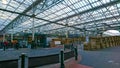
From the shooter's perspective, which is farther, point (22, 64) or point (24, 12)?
point (24, 12)

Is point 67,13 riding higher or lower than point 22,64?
higher

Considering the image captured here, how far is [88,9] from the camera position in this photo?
78.9 ft

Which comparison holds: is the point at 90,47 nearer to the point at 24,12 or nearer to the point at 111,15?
the point at 111,15

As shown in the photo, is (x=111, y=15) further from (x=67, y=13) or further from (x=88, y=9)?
(x=67, y=13)

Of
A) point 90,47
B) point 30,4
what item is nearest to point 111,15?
point 90,47

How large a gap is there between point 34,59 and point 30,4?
18327 millimetres

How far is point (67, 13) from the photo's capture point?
91.3ft

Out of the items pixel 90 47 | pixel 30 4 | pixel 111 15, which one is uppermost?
pixel 30 4

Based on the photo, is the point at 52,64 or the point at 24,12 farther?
the point at 24,12

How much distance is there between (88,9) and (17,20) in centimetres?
2097

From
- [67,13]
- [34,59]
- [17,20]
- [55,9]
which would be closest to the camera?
[34,59]

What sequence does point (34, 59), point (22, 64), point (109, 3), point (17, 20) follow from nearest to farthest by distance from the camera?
1. point (22, 64)
2. point (34, 59)
3. point (109, 3)
4. point (17, 20)

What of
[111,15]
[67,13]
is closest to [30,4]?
[67,13]

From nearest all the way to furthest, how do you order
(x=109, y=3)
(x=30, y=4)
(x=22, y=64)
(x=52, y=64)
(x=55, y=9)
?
(x=22, y=64)
(x=52, y=64)
(x=109, y=3)
(x=30, y=4)
(x=55, y=9)
